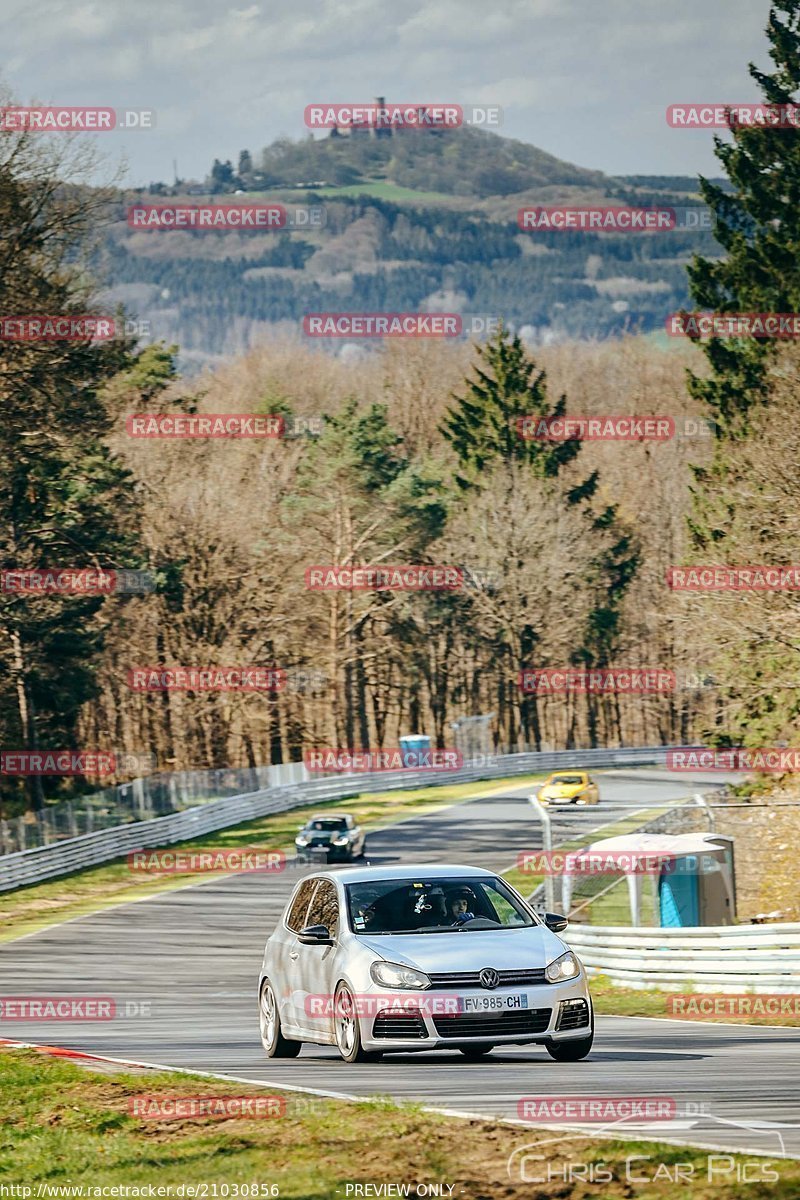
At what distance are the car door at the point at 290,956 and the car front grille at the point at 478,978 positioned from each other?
188 cm

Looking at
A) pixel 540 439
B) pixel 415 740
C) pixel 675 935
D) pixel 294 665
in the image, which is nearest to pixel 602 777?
pixel 415 740

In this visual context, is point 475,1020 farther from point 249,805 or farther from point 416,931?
point 249,805

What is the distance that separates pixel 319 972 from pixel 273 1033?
4.29ft

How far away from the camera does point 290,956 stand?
1383cm

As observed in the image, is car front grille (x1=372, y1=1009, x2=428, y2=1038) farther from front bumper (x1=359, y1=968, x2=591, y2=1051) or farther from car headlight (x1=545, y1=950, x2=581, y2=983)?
car headlight (x1=545, y1=950, x2=581, y2=983)

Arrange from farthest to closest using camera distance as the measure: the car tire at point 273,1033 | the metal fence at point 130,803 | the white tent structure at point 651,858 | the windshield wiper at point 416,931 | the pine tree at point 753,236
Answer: the pine tree at point 753,236, the metal fence at point 130,803, the white tent structure at point 651,858, the car tire at point 273,1033, the windshield wiper at point 416,931

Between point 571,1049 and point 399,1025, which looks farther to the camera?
point 571,1049

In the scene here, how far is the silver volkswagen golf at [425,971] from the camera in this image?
468 inches

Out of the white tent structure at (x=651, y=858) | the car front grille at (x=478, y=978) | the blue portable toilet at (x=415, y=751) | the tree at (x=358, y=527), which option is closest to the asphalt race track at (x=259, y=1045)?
the car front grille at (x=478, y=978)

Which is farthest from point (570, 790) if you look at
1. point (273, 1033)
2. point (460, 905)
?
point (460, 905)

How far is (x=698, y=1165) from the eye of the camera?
26.0 ft

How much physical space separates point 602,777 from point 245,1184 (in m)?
64.0

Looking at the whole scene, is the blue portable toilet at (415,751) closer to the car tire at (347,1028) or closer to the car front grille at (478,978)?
the car tire at (347,1028)

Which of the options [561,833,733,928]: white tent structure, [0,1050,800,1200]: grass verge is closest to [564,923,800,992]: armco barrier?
[561,833,733,928]: white tent structure
